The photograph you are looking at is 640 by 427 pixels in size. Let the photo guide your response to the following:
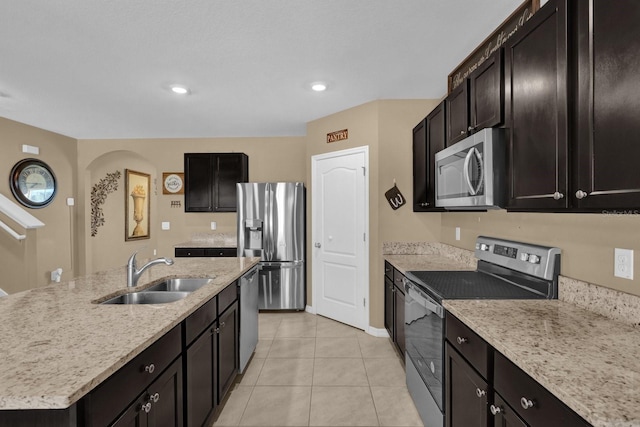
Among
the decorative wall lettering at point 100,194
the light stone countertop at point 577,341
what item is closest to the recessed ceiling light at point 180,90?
the light stone countertop at point 577,341

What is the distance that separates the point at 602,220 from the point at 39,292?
2823 mm

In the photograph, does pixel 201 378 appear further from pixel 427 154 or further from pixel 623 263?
pixel 427 154

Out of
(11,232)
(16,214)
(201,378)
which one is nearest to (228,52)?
(201,378)

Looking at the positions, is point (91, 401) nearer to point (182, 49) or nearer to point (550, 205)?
point (550, 205)

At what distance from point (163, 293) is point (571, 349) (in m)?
2.01

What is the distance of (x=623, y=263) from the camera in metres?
1.30

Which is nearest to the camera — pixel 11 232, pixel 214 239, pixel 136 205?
pixel 11 232

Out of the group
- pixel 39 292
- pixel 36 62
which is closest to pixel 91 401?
pixel 39 292

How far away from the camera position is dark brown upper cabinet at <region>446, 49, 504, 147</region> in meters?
1.66

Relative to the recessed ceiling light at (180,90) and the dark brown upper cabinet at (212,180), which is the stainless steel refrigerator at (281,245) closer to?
the dark brown upper cabinet at (212,180)

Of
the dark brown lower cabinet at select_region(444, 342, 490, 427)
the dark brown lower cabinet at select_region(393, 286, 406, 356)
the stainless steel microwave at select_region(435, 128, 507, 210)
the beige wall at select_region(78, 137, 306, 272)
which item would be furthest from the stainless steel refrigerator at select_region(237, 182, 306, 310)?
the dark brown lower cabinet at select_region(444, 342, 490, 427)

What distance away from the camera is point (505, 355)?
1076mm

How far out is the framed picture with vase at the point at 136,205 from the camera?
6.34 m

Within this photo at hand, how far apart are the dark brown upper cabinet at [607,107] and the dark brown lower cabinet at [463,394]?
2.62ft
